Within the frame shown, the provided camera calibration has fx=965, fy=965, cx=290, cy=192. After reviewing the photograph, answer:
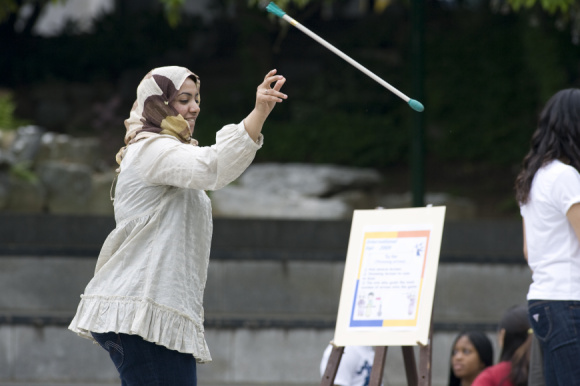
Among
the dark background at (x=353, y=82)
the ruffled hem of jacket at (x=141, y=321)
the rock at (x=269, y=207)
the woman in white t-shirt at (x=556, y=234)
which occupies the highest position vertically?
the dark background at (x=353, y=82)

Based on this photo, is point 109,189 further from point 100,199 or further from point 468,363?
point 468,363

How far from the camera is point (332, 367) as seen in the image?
442 centimetres

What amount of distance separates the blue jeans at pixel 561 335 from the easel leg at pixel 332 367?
1017 mm

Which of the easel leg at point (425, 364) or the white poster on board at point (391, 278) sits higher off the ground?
the white poster on board at point (391, 278)

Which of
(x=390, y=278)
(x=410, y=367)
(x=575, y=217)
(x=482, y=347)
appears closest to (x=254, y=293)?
(x=482, y=347)

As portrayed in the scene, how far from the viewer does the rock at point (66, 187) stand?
10.2 metres

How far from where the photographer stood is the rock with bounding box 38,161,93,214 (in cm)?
1022

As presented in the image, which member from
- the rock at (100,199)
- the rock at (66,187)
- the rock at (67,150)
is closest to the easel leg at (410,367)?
the rock at (100,199)

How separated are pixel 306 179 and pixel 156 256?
26.5 feet

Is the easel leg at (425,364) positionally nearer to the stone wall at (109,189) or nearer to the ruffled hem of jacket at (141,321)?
the ruffled hem of jacket at (141,321)

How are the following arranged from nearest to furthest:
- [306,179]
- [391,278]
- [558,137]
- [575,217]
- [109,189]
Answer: [575,217] < [558,137] < [391,278] < [109,189] < [306,179]

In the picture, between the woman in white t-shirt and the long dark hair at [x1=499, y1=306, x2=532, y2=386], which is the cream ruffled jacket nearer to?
the woman in white t-shirt

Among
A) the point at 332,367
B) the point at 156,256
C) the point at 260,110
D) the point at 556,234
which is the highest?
the point at 260,110

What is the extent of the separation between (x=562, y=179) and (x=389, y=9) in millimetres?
11794
